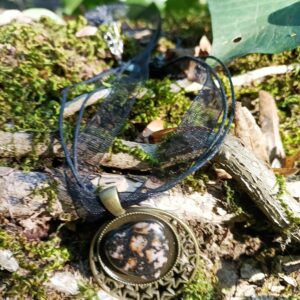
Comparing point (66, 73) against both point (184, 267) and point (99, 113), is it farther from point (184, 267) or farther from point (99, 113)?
point (184, 267)

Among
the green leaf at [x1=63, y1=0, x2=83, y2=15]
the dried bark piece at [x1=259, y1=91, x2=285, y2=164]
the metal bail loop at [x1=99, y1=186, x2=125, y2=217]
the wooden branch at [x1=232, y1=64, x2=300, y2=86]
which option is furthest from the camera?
the green leaf at [x1=63, y1=0, x2=83, y2=15]

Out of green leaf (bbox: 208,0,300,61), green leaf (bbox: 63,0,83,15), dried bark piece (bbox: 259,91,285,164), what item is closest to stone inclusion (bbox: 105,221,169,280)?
dried bark piece (bbox: 259,91,285,164)

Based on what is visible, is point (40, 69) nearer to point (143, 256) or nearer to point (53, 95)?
point (53, 95)

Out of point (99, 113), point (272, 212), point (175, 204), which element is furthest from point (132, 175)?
point (272, 212)

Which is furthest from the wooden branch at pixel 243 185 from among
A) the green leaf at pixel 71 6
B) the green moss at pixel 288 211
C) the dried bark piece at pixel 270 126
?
the green leaf at pixel 71 6

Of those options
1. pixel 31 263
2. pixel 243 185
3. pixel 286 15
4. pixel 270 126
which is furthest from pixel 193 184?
pixel 286 15

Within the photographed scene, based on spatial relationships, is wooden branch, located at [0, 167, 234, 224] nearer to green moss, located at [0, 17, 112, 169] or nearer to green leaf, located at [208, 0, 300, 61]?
green moss, located at [0, 17, 112, 169]
